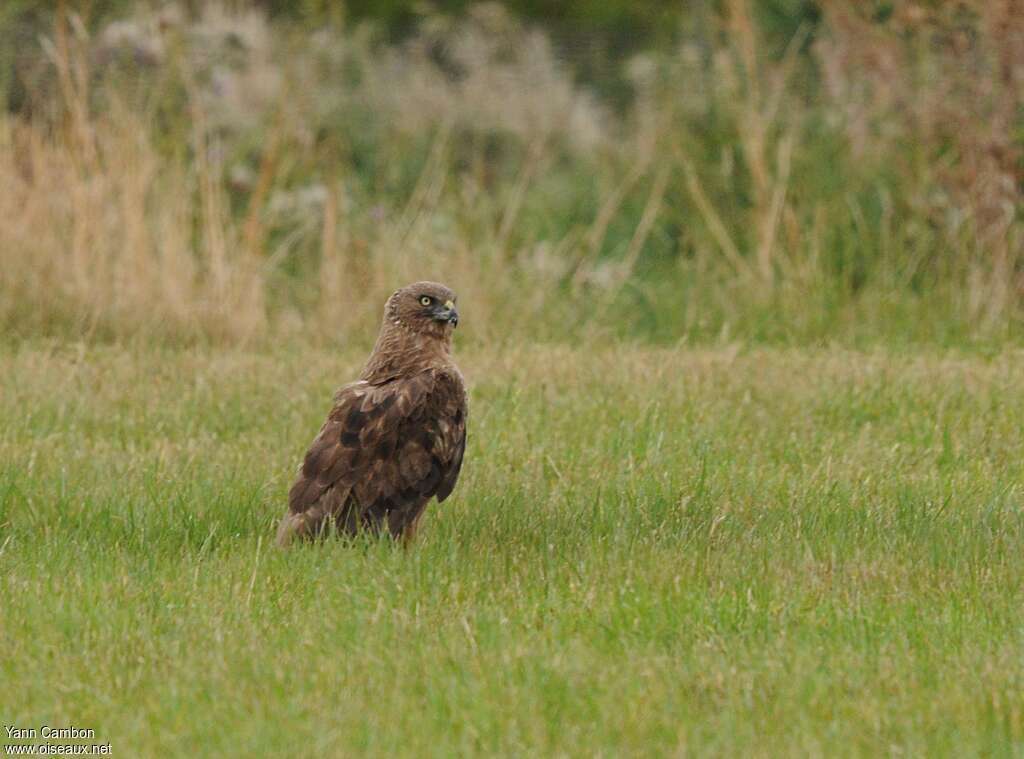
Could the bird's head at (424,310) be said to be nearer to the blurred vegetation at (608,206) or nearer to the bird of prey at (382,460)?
the bird of prey at (382,460)

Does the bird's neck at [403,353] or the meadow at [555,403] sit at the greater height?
the bird's neck at [403,353]

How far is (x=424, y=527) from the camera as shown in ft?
21.2

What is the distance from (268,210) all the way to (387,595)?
7.76m

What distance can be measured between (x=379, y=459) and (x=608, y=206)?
611 centimetres

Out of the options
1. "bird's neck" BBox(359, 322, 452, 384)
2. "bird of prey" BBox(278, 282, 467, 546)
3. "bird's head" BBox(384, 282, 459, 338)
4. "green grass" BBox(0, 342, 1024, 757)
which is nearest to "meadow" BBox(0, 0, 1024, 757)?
"green grass" BBox(0, 342, 1024, 757)

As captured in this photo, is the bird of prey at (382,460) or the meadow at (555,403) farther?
the bird of prey at (382,460)

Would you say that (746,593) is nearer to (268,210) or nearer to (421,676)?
(421,676)

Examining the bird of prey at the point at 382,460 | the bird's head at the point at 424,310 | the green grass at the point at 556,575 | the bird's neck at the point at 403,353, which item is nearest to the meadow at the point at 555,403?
the green grass at the point at 556,575

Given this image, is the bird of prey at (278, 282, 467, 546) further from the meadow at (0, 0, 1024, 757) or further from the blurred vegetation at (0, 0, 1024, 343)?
the blurred vegetation at (0, 0, 1024, 343)

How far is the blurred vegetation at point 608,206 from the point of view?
1077 cm

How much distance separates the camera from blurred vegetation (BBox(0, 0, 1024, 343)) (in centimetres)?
1077

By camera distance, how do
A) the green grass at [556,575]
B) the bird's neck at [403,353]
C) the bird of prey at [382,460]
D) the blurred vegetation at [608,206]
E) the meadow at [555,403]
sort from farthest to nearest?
the blurred vegetation at [608,206], the bird's neck at [403,353], the bird of prey at [382,460], the meadow at [555,403], the green grass at [556,575]

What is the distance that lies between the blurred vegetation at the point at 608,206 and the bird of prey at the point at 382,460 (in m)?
4.43

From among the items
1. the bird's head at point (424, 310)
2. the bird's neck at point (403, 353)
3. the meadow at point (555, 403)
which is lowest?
the meadow at point (555, 403)
